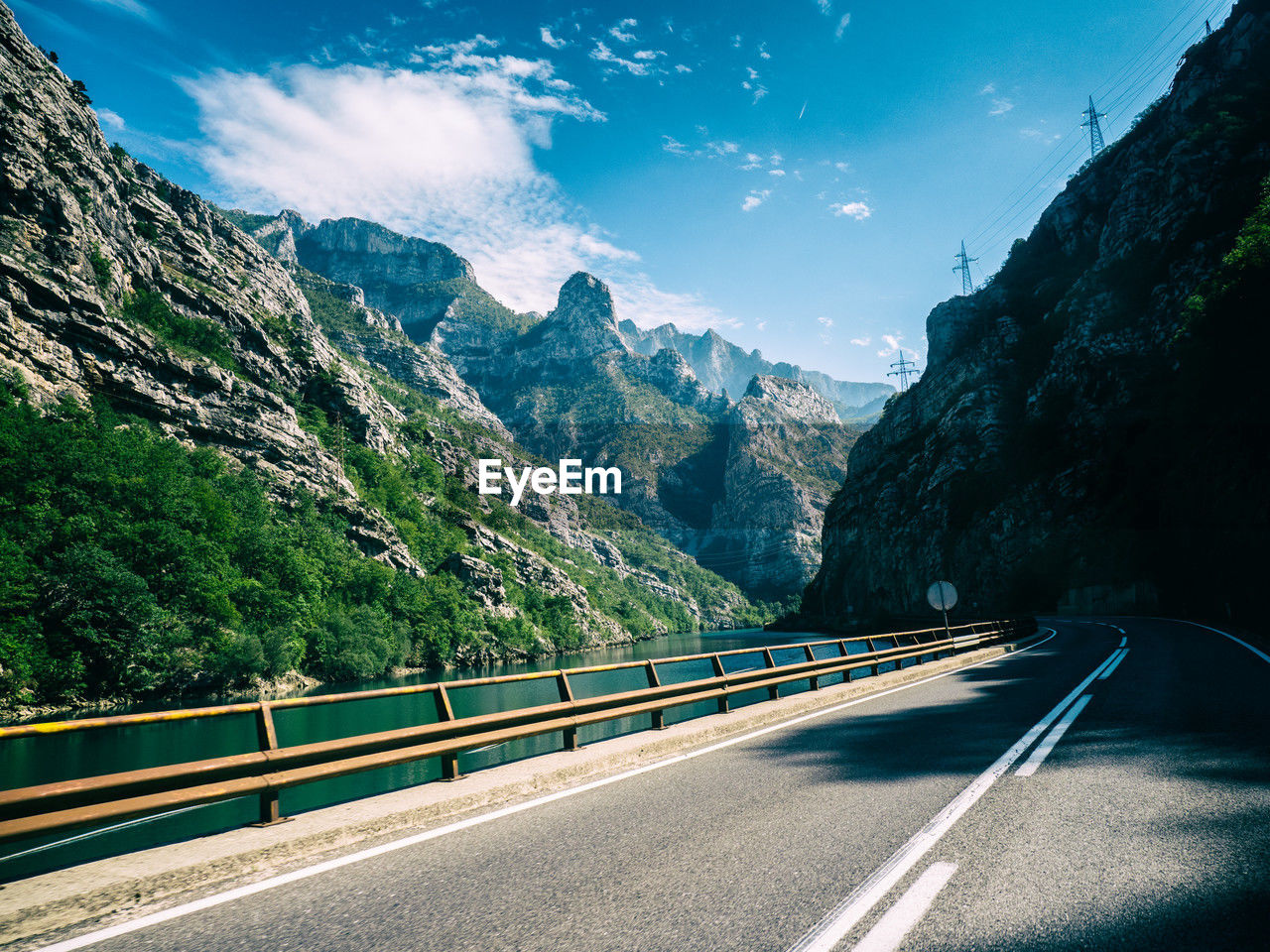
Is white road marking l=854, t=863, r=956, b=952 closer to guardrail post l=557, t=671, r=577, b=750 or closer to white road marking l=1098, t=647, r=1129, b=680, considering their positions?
guardrail post l=557, t=671, r=577, b=750

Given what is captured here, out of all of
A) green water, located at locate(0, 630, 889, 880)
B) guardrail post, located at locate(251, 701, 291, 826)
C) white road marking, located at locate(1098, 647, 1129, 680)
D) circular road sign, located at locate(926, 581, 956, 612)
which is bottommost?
green water, located at locate(0, 630, 889, 880)

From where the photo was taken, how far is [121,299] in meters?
77.6

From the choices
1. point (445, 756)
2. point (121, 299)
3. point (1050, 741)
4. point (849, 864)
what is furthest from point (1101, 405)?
point (121, 299)

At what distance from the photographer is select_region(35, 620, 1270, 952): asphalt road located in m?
3.13

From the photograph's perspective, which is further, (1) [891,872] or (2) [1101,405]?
(2) [1101,405]

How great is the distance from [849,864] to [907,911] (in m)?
0.83

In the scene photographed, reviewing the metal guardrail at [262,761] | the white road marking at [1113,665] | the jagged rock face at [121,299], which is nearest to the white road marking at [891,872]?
the metal guardrail at [262,761]

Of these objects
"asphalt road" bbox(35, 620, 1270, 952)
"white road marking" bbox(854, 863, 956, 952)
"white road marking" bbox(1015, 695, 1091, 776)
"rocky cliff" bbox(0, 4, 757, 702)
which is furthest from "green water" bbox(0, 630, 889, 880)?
"rocky cliff" bbox(0, 4, 757, 702)

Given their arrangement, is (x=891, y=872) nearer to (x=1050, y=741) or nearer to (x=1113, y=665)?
(x=1050, y=741)

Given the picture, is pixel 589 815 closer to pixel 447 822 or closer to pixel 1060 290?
pixel 447 822

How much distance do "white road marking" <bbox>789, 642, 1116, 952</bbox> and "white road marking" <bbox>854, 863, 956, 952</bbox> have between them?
4.5 inches

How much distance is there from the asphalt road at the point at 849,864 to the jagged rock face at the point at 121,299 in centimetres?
7708

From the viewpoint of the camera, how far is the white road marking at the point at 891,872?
3.02 m

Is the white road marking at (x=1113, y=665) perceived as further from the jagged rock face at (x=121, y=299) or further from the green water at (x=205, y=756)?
the jagged rock face at (x=121, y=299)
